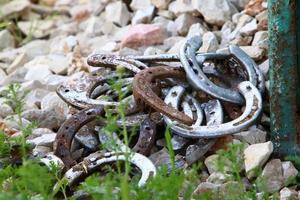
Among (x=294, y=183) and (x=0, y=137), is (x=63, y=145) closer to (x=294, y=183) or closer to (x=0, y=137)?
(x=0, y=137)

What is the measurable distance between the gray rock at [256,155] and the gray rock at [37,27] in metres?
2.06

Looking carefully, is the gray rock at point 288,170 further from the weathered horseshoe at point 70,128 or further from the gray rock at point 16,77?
the gray rock at point 16,77

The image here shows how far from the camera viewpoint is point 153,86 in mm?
3424

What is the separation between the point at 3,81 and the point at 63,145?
1.03 m

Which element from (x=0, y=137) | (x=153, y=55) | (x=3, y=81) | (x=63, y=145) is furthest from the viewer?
(x=3, y=81)

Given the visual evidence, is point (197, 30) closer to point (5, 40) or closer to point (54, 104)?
point (54, 104)

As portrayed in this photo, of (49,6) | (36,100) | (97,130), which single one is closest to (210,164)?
(97,130)

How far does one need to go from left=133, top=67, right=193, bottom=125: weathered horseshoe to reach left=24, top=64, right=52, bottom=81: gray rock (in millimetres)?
944

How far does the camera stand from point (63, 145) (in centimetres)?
335

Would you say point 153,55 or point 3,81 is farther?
point 3,81

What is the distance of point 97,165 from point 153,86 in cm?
42

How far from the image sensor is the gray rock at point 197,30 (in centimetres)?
404

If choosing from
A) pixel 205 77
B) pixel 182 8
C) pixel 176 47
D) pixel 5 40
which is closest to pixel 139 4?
pixel 182 8

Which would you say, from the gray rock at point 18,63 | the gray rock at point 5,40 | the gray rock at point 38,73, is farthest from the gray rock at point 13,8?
the gray rock at point 38,73
